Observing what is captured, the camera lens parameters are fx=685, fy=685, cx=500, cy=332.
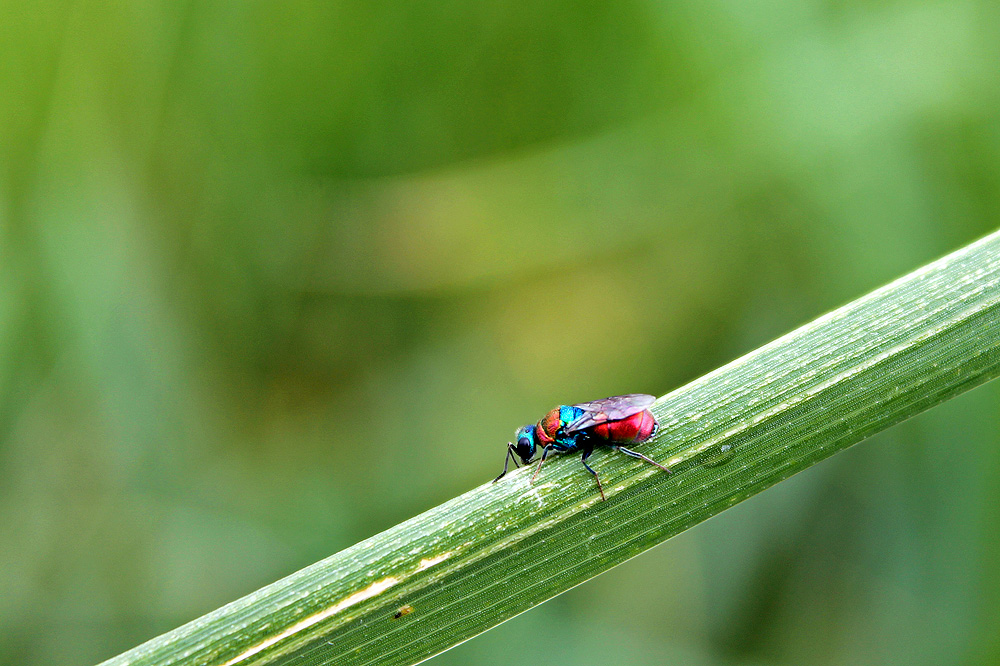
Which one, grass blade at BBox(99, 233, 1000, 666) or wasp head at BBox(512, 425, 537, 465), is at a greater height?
wasp head at BBox(512, 425, 537, 465)

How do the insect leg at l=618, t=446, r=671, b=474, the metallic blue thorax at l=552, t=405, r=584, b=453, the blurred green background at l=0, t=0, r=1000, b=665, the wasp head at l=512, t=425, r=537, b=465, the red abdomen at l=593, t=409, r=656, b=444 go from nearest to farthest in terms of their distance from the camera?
the insect leg at l=618, t=446, r=671, b=474
the red abdomen at l=593, t=409, r=656, b=444
the metallic blue thorax at l=552, t=405, r=584, b=453
the wasp head at l=512, t=425, r=537, b=465
the blurred green background at l=0, t=0, r=1000, b=665

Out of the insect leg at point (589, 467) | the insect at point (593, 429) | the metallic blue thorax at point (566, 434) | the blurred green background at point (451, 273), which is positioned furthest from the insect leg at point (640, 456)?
the blurred green background at point (451, 273)

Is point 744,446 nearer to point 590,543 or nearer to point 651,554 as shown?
point 590,543

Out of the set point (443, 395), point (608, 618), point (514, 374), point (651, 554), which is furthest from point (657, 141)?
point (608, 618)

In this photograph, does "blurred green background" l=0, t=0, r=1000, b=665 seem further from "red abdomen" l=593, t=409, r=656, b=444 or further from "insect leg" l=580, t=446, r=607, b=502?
"red abdomen" l=593, t=409, r=656, b=444

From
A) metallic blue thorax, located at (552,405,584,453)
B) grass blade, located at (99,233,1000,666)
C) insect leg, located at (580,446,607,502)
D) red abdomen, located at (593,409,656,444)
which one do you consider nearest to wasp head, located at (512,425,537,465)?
metallic blue thorax, located at (552,405,584,453)

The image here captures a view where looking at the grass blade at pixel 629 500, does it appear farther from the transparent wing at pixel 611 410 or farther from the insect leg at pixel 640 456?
the transparent wing at pixel 611 410

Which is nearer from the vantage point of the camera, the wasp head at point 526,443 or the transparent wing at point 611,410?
the transparent wing at point 611,410
